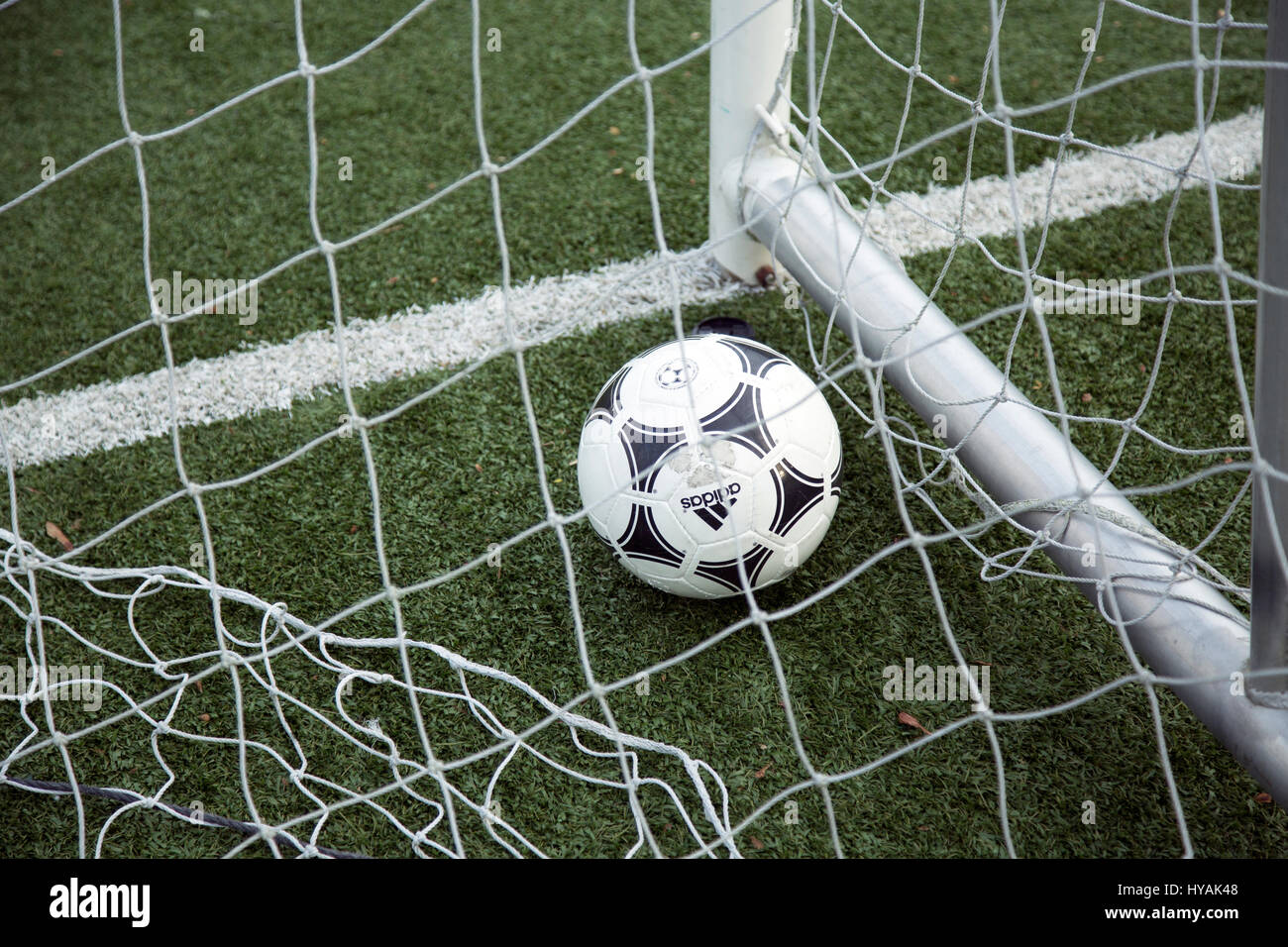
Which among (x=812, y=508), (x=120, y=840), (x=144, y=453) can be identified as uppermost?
(x=812, y=508)

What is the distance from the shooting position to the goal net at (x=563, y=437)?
182 cm

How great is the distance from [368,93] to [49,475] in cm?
162

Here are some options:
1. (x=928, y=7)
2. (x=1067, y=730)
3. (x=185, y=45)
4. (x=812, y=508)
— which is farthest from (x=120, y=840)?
(x=928, y=7)

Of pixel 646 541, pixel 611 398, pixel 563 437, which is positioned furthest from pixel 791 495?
pixel 563 437

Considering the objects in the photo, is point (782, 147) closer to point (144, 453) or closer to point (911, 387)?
point (911, 387)

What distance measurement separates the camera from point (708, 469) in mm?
1875

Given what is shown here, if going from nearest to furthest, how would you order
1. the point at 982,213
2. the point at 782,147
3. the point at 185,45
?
the point at 782,147 < the point at 982,213 < the point at 185,45

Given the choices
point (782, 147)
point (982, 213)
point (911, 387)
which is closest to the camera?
point (911, 387)

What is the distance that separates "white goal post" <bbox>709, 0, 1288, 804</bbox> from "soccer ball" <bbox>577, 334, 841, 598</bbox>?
194mm

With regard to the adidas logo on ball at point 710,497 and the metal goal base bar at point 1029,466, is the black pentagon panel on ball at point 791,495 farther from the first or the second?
the metal goal base bar at point 1029,466

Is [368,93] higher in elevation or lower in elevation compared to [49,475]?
higher

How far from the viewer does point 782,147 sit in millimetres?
2537

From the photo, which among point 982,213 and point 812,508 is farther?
point 982,213

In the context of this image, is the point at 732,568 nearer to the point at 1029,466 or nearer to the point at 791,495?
the point at 791,495
